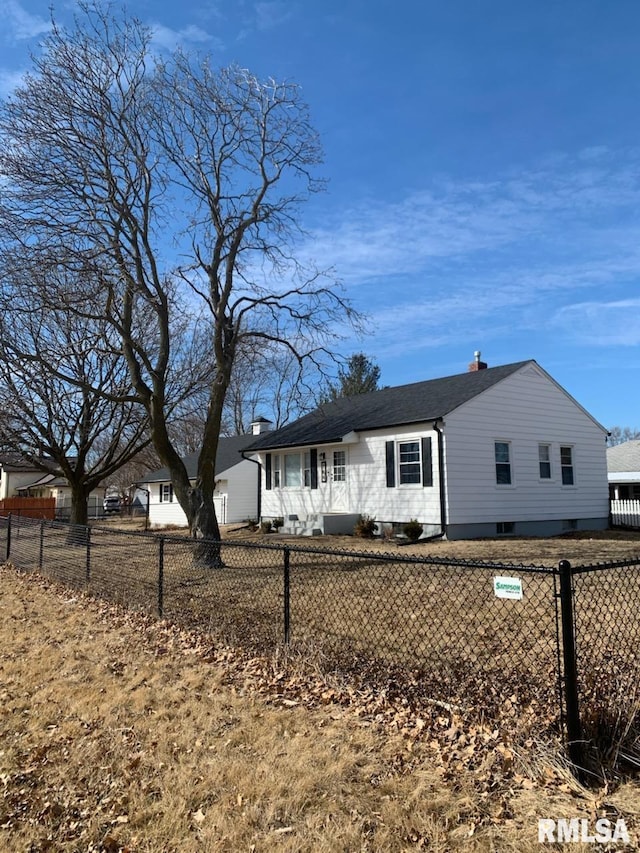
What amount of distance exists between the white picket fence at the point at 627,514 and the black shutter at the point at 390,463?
28.9 ft

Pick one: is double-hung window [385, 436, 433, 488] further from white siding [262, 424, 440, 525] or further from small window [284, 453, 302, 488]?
small window [284, 453, 302, 488]

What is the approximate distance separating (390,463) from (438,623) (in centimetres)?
1156

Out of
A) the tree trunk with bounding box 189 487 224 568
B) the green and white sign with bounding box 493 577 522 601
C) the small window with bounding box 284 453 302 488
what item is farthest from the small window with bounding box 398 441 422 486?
the green and white sign with bounding box 493 577 522 601

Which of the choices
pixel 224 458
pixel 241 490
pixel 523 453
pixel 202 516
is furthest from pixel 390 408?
pixel 224 458

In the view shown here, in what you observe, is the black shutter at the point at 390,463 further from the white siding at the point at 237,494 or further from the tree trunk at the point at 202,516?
the white siding at the point at 237,494

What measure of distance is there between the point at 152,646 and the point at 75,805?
3.01m

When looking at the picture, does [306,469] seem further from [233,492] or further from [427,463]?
[233,492]

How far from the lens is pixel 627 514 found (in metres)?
21.3

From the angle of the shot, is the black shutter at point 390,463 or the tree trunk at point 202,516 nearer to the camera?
the tree trunk at point 202,516

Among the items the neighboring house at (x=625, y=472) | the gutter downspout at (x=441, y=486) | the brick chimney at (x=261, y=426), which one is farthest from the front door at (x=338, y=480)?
the neighboring house at (x=625, y=472)

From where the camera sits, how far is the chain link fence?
373cm

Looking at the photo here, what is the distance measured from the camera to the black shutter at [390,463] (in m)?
17.9

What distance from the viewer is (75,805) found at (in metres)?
3.28

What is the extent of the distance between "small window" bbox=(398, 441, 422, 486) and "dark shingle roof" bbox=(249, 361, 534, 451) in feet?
2.46
